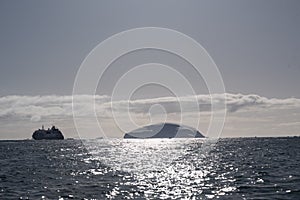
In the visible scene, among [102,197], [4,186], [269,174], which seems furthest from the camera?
[269,174]

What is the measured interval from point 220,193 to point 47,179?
80.3ft

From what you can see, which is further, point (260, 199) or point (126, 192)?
point (126, 192)

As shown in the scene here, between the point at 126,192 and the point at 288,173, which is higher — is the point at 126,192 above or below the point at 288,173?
below

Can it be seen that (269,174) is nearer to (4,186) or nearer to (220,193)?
(220,193)

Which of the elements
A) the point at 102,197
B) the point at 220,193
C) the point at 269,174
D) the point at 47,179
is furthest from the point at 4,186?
the point at 269,174

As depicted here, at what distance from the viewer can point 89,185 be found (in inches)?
1860

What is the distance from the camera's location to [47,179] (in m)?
54.2

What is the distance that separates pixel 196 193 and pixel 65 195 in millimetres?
12671

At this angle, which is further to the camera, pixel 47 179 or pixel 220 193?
pixel 47 179

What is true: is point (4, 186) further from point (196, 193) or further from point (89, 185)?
point (196, 193)

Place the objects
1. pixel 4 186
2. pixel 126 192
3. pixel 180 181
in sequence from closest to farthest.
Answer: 1. pixel 126 192
2. pixel 4 186
3. pixel 180 181

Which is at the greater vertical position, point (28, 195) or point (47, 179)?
point (47, 179)

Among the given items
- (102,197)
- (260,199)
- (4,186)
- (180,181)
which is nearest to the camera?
(260,199)

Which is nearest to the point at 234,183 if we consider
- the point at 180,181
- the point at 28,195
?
the point at 180,181
